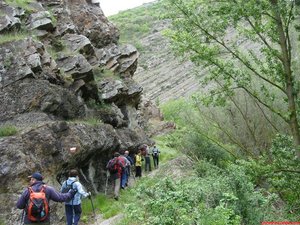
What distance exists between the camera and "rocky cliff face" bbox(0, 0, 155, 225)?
13102 millimetres

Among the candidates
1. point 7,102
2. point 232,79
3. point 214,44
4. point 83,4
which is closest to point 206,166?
point 232,79

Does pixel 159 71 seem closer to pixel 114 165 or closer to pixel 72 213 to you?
pixel 114 165

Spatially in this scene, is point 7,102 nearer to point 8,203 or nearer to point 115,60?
point 8,203

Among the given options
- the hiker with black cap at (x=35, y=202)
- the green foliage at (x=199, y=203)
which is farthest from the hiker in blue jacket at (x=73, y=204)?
the hiker with black cap at (x=35, y=202)

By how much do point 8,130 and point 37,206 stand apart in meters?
6.15

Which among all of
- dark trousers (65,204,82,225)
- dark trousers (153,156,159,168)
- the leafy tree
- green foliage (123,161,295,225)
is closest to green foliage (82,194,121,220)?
dark trousers (65,204,82,225)

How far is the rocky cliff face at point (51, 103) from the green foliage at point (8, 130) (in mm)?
216

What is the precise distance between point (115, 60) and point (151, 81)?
38913mm

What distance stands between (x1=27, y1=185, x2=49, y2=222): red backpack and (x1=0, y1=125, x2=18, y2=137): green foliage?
5808 millimetres

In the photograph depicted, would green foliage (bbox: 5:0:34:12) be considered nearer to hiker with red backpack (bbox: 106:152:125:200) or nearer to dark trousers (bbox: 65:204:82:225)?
hiker with red backpack (bbox: 106:152:125:200)

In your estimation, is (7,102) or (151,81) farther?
(151,81)

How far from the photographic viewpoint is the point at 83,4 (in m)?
27.2

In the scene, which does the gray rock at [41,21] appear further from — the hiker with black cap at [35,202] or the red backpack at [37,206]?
the red backpack at [37,206]

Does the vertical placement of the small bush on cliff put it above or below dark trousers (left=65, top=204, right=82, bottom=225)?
above
